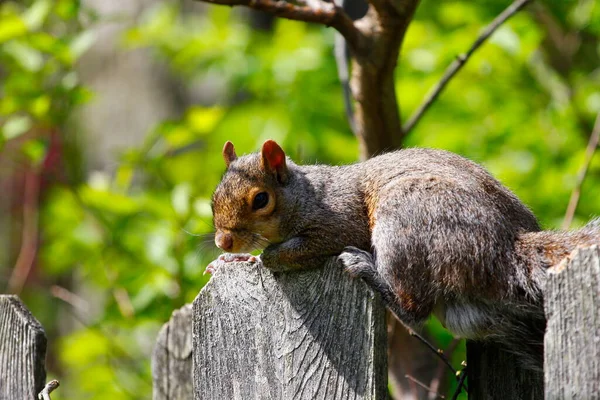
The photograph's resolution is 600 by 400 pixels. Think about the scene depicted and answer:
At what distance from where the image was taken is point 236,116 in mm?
4180

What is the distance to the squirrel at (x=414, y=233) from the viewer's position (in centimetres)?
174

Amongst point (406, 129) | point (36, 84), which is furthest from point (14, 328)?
point (36, 84)

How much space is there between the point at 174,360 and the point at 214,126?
5.14 ft

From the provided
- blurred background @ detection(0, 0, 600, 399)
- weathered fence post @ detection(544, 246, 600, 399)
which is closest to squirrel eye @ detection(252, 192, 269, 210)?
blurred background @ detection(0, 0, 600, 399)

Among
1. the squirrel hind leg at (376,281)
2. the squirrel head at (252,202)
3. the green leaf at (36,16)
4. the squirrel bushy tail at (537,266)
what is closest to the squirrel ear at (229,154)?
the squirrel head at (252,202)

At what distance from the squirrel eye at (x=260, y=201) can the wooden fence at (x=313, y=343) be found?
17.2 inches

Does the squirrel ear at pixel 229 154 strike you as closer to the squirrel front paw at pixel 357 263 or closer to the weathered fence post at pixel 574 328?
the squirrel front paw at pixel 357 263

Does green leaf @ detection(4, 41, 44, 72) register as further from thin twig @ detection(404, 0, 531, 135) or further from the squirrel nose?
thin twig @ detection(404, 0, 531, 135)

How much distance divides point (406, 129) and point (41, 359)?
124 centimetres

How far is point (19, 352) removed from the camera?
1.94 meters

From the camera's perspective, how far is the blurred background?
317 cm

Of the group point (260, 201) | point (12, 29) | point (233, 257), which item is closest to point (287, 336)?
point (233, 257)

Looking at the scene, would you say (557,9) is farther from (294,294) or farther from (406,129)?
(294,294)

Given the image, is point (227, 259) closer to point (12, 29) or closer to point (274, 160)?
point (274, 160)
